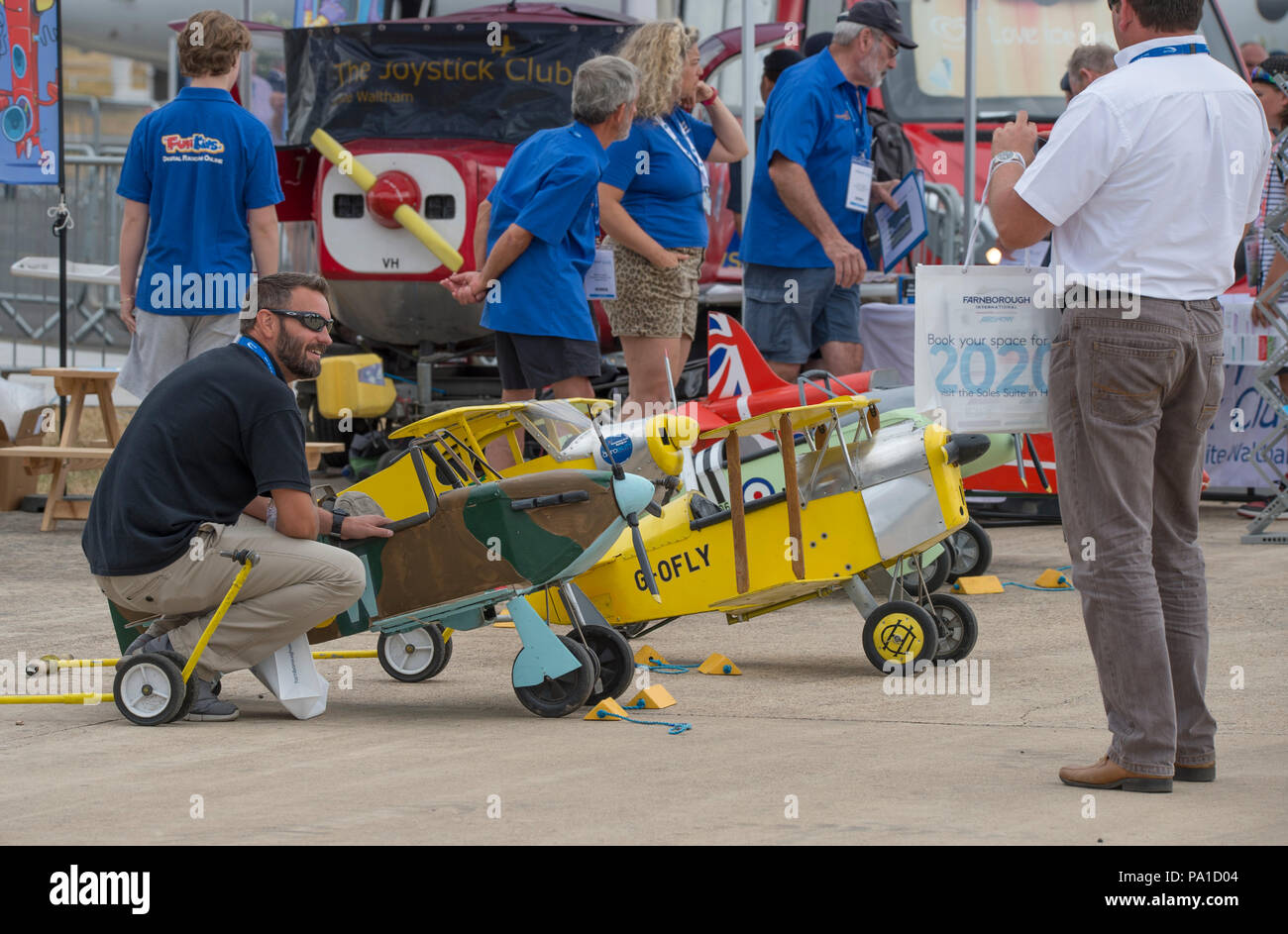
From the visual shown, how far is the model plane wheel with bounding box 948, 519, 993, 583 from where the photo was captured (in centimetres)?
800

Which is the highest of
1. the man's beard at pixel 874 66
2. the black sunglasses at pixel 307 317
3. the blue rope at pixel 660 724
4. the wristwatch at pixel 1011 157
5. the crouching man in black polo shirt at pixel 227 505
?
the man's beard at pixel 874 66

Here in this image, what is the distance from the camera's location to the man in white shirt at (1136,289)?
13.3 ft

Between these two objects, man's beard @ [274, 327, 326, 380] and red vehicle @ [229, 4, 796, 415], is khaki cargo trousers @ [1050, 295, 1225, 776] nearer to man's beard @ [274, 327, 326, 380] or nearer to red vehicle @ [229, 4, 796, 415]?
man's beard @ [274, 327, 326, 380]

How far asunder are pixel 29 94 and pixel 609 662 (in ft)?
19.8

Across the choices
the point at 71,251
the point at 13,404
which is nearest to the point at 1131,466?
the point at 13,404

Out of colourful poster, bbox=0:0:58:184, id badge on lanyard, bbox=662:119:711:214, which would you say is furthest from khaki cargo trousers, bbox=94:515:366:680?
colourful poster, bbox=0:0:58:184

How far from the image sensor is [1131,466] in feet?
Result: 13.5

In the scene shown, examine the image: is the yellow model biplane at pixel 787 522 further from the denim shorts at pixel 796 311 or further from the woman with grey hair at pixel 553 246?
the denim shorts at pixel 796 311

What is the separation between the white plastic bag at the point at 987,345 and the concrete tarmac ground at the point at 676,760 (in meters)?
0.62

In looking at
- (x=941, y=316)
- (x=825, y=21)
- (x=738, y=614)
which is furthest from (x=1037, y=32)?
(x=941, y=316)

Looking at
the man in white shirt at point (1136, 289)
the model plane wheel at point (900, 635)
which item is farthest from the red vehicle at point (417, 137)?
the man in white shirt at point (1136, 289)

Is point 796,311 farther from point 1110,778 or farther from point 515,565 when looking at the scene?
point 1110,778

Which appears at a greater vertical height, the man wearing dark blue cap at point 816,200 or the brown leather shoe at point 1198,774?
the man wearing dark blue cap at point 816,200
